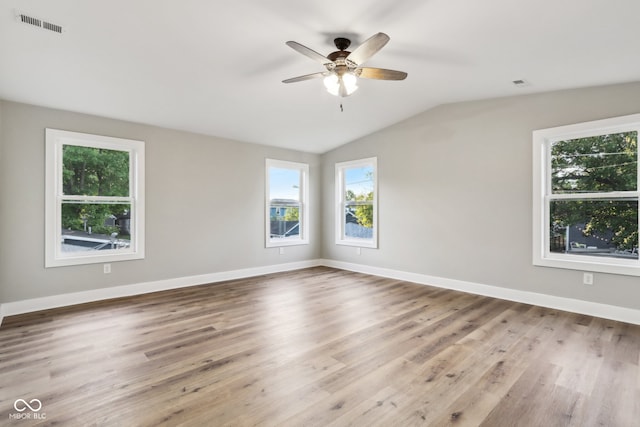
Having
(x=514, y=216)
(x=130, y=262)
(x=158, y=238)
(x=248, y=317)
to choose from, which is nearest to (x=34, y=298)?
(x=130, y=262)

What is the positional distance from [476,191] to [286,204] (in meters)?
3.46

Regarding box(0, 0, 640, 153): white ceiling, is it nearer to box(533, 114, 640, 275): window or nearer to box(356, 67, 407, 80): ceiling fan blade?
box(356, 67, 407, 80): ceiling fan blade

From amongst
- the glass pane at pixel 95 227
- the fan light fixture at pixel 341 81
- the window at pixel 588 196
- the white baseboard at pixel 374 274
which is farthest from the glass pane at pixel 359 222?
the glass pane at pixel 95 227

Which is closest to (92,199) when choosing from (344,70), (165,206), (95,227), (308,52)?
(95,227)

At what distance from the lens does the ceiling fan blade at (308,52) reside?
239cm

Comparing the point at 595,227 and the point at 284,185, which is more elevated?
the point at 284,185

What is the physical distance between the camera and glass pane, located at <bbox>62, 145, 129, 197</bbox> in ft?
13.3

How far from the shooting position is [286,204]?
6383mm

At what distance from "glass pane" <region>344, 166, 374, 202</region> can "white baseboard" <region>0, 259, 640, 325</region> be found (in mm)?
1354

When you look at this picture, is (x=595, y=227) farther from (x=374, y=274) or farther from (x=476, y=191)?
(x=374, y=274)

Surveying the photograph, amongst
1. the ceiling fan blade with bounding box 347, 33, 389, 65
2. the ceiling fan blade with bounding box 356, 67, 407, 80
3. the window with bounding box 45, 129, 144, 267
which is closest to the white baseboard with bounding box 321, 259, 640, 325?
the ceiling fan blade with bounding box 356, 67, 407, 80

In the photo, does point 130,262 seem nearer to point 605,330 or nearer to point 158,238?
point 158,238
